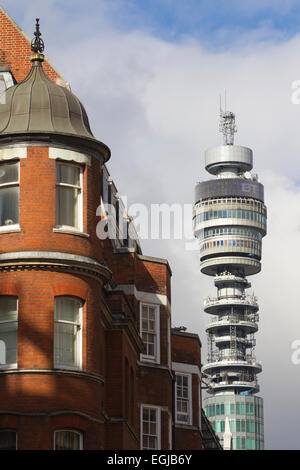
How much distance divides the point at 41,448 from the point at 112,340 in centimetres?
719

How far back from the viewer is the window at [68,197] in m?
36.4

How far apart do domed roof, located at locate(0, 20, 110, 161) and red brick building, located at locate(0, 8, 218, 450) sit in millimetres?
31

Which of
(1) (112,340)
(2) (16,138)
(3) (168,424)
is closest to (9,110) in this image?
(2) (16,138)

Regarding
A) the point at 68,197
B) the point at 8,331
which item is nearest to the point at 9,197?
the point at 68,197

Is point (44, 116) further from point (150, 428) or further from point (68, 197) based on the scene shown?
point (150, 428)

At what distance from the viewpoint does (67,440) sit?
3422cm

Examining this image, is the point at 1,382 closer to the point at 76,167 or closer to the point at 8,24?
the point at 76,167

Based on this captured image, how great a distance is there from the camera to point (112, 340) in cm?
3988

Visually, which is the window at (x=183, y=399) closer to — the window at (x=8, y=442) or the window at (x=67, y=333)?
the window at (x=67, y=333)

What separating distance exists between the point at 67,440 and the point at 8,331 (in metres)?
3.53

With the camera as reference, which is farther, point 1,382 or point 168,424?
point 168,424
